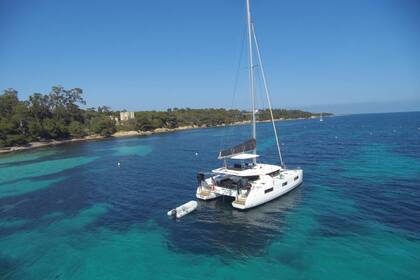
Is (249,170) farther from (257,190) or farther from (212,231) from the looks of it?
(212,231)

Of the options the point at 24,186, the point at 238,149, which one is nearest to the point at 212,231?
the point at 238,149

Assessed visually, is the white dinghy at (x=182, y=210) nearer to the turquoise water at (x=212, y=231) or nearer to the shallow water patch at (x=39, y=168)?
the turquoise water at (x=212, y=231)

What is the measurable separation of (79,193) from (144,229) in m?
14.8

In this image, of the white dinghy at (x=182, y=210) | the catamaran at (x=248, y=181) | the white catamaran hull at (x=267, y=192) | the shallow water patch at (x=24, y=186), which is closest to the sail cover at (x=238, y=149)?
the catamaran at (x=248, y=181)

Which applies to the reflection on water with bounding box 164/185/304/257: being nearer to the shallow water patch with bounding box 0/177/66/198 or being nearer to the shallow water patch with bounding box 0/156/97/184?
the shallow water patch with bounding box 0/177/66/198

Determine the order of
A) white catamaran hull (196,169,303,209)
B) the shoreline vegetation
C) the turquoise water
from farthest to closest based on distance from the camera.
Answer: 1. the shoreline vegetation
2. white catamaran hull (196,169,303,209)
3. the turquoise water

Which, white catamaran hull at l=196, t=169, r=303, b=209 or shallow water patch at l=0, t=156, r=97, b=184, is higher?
white catamaran hull at l=196, t=169, r=303, b=209

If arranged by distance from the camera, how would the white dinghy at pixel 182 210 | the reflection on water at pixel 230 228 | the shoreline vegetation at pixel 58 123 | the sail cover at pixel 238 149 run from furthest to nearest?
the shoreline vegetation at pixel 58 123 → the sail cover at pixel 238 149 → the white dinghy at pixel 182 210 → the reflection on water at pixel 230 228

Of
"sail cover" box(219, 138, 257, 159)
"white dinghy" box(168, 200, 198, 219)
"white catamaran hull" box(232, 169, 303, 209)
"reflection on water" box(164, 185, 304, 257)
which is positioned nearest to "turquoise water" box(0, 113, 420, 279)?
"reflection on water" box(164, 185, 304, 257)

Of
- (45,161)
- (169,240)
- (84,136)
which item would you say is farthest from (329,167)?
(84,136)

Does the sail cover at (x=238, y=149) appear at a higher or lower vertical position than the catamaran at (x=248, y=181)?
higher

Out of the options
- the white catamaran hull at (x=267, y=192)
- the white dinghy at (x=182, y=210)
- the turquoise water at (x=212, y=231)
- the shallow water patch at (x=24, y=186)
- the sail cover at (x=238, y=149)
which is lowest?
the shallow water patch at (x=24, y=186)

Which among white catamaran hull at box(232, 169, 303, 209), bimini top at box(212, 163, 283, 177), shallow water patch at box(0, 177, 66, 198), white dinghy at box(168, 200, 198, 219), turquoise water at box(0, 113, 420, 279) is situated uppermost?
bimini top at box(212, 163, 283, 177)

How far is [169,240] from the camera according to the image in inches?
758
